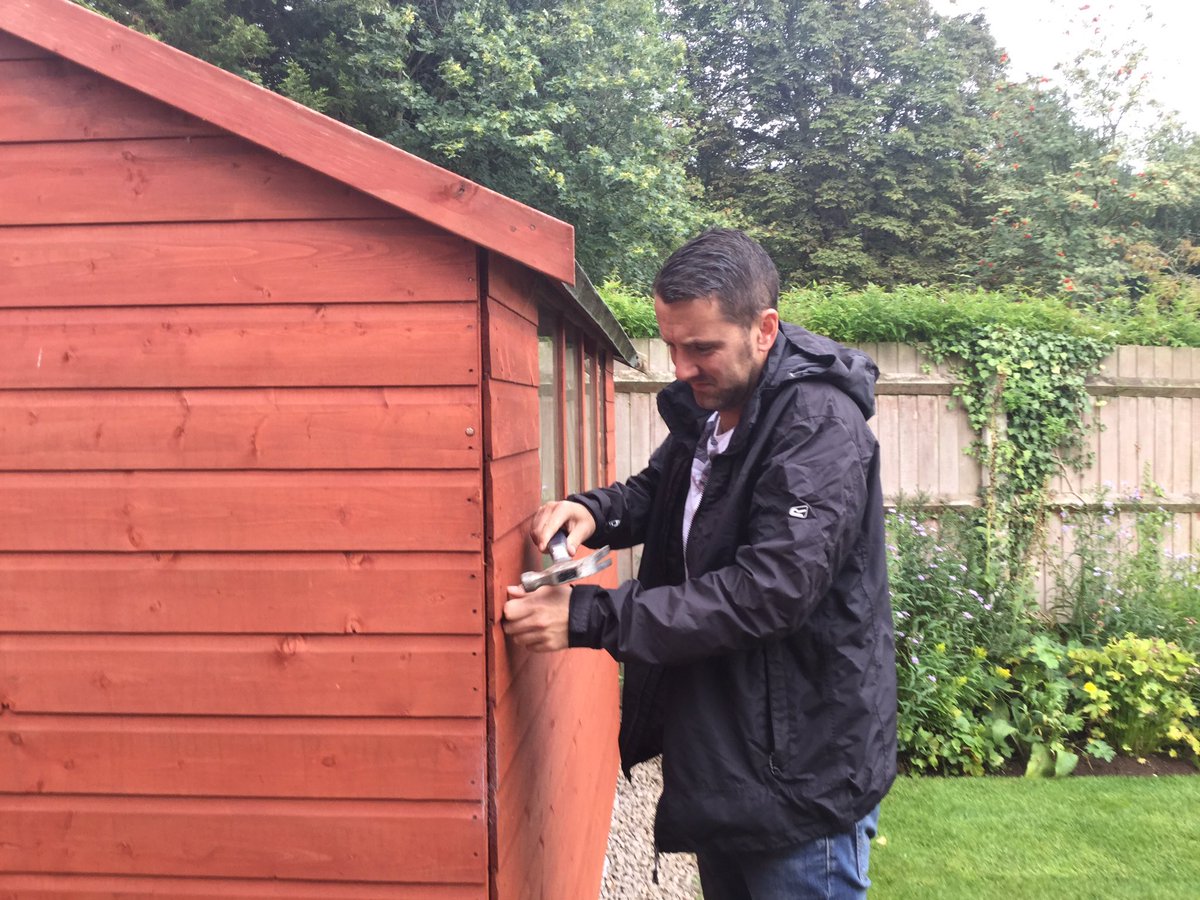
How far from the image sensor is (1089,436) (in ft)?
20.9

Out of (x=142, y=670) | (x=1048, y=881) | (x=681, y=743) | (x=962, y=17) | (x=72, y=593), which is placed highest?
(x=962, y=17)

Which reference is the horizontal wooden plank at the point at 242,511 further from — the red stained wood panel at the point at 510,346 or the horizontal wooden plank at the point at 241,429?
the red stained wood panel at the point at 510,346

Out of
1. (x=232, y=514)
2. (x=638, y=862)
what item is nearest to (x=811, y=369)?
(x=232, y=514)

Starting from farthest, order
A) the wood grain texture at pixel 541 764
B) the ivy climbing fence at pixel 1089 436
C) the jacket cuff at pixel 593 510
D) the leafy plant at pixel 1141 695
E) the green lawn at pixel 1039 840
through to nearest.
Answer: the ivy climbing fence at pixel 1089 436 < the leafy plant at pixel 1141 695 < the green lawn at pixel 1039 840 < the jacket cuff at pixel 593 510 < the wood grain texture at pixel 541 764

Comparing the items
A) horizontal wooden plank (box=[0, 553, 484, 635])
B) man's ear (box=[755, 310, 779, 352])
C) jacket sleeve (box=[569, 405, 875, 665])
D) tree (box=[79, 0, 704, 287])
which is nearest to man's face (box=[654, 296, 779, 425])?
man's ear (box=[755, 310, 779, 352])

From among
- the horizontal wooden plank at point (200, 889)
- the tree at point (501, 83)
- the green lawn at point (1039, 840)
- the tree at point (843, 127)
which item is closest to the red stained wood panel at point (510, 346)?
the horizontal wooden plank at point (200, 889)

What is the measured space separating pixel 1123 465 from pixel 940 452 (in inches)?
51.9

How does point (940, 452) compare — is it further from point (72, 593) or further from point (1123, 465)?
point (72, 593)

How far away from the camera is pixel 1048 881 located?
4047mm

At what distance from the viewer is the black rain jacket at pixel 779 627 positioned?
66.8 inches

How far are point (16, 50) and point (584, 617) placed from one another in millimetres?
1755

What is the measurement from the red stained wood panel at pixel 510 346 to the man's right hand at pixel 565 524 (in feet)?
1.09

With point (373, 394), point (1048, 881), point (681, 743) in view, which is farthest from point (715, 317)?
point (1048, 881)

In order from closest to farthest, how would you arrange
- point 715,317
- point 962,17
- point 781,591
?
point 781,591 < point 715,317 < point 962,17
